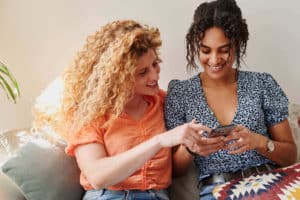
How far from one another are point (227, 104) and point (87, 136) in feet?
1.77

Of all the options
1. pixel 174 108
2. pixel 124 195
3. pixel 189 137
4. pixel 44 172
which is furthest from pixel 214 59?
pixel 44 172

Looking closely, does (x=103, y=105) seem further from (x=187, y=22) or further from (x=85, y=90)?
(x=187, y=22)

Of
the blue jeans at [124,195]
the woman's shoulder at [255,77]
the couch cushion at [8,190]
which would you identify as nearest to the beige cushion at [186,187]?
the blue jeans at [124,195]

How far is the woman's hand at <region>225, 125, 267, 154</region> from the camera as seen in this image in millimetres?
1238

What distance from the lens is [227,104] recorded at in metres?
1.43

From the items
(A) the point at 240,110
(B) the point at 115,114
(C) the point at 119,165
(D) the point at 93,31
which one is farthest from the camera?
(D) the point at 93,31

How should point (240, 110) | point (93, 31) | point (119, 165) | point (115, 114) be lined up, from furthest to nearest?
point (93, 31)
point (240, 110)
point (115, 114)
point (119, 165)

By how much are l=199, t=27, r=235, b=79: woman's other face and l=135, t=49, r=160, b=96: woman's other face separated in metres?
0.20

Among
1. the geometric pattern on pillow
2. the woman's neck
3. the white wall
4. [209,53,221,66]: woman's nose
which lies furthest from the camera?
the white wall

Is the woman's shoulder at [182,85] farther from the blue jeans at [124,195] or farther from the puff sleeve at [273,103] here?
the blue jeans at [124,195]

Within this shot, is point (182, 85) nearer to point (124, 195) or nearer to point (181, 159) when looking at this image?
point (181, 159)

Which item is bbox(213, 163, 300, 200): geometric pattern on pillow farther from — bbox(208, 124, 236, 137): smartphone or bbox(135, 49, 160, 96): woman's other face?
bbox(135, 49, 160, 96): woman's other face

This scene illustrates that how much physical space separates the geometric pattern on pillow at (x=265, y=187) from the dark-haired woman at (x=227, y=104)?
0.08m

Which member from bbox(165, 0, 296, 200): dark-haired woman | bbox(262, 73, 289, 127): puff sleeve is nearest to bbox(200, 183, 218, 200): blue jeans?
bbox(165, 0, 296, 200): dark-haired woman
